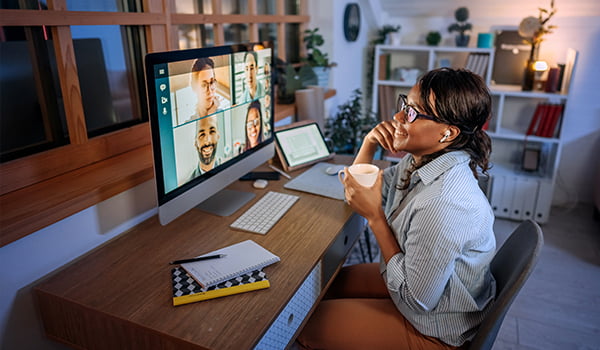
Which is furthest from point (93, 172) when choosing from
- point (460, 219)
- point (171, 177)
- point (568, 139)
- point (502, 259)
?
point (568, 139)

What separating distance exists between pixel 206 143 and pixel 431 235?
2.31 ft

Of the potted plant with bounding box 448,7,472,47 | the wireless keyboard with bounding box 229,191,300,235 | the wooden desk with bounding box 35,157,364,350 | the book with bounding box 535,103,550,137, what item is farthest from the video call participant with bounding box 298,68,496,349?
the potted plant with bounding box 448,7,472,47

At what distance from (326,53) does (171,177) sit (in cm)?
190

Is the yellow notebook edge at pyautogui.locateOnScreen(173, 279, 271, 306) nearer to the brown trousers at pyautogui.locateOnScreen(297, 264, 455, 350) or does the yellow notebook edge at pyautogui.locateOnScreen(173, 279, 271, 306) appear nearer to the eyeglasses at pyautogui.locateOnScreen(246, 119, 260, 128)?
the brown trousers at pyautogui.locateOnScreen(297, 264, 455, 350)

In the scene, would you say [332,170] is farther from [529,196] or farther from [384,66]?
[384,66]

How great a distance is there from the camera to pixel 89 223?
4.18ft

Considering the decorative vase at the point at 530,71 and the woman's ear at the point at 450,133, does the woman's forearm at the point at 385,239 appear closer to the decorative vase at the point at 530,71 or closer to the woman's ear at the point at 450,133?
the woman's ear at the point at 450,133

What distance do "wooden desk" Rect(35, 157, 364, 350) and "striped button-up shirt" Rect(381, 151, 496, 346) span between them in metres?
0.24

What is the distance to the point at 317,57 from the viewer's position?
2684 mm

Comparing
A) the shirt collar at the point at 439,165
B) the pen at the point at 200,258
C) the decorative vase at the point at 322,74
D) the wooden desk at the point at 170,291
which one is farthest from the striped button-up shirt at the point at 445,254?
the decorative vase at the point at 322,74

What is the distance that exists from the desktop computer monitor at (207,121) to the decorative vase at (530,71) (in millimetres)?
2155

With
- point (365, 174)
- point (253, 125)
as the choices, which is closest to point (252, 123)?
point (253, 125)

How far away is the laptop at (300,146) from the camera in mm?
1883

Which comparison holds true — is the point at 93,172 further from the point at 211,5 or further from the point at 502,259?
the point at 502,259
